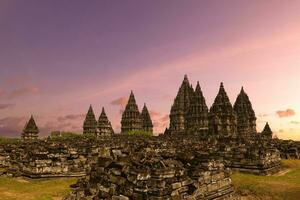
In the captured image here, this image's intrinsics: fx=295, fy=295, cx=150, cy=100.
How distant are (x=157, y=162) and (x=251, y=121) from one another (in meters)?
62.6

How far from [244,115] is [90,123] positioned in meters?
41.1

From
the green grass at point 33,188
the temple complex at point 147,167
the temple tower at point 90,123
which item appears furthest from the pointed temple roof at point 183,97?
the green grass at point 33,188

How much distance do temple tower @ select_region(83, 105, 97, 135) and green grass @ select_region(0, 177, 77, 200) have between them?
211 ft

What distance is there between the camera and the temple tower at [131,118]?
7631 centimetres

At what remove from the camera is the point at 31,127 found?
67.1 meters

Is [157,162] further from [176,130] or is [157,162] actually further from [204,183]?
[176,130]

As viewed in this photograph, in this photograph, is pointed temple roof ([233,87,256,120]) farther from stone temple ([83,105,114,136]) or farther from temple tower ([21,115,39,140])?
temple tower ([21,115,39,140])

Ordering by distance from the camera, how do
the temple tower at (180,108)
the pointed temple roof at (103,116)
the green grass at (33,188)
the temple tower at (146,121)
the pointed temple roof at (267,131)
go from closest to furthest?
1. the green grass at (33,188)
2. the pointed temple roof at (267,131)
3. the temple tower at (180,108)
4. the pointed temple roof at (103,116)
5. the temple tower at (146,121)

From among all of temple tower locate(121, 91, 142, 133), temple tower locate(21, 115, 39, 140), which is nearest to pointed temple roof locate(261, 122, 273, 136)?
temple tower locate(121, 91, 142, 133)

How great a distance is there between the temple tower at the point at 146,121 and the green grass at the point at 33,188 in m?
66.5

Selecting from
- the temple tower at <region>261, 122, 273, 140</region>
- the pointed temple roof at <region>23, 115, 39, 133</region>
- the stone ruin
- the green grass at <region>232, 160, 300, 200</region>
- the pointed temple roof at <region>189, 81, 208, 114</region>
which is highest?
the pointed temple roof at <region>189, 81, 208, 114</region>

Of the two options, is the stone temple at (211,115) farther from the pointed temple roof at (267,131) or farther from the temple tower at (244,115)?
the pointed temple roof at (267,131)

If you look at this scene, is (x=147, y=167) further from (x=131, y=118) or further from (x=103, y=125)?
(x=103, y=125)

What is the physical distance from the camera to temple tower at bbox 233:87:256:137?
65.7 metres
